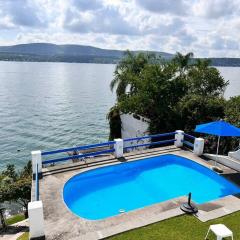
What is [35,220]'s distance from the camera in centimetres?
906

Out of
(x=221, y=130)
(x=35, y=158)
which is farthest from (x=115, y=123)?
(x=35, y=158)

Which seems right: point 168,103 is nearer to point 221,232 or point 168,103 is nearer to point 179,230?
point 179,230

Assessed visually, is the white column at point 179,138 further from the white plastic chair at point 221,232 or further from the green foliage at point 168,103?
the white plastic chair at point 221,232

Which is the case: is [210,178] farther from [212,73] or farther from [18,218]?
[212,73]

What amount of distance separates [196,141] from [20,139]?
36942 mm

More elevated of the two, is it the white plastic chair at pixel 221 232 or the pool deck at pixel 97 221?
the white plastic chair at pixel 221 232

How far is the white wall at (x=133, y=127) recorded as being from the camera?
2590cm

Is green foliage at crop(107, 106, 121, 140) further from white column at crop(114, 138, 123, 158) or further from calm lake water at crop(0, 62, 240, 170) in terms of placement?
white column at crop(114, 138, 123, 158)

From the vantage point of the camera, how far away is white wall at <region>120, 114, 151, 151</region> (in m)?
25.9

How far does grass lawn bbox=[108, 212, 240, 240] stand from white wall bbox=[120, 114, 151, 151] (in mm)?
14780

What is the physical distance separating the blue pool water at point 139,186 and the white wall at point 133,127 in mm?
8336

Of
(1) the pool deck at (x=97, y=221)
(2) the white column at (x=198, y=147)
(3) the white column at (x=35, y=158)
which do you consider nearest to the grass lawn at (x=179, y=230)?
(1) the pool deck at (x=97, y=221)

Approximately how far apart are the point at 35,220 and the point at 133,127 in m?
19.9

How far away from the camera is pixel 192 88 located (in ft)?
112
